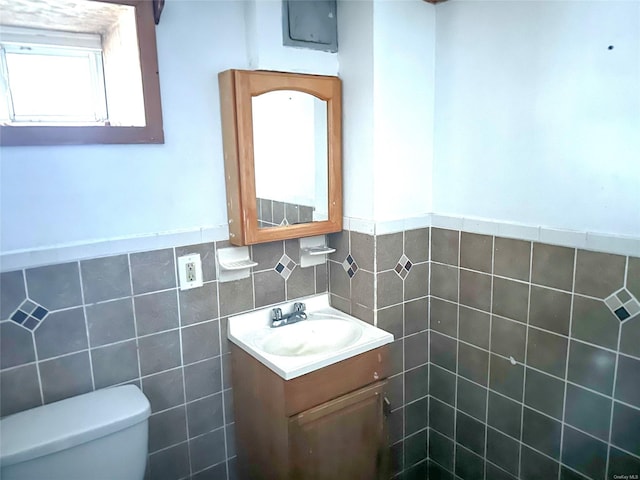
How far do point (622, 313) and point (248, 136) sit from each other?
4.28 ft

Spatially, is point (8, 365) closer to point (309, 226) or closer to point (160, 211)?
point (160, 211)

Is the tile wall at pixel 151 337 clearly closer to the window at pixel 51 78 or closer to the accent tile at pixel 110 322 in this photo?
the accent tile at pixel 110 322

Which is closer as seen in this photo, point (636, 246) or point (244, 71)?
point (636, 246)

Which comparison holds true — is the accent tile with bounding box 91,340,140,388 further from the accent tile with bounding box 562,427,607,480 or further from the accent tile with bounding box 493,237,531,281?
the accent tile with bounding box 562,427,607,480

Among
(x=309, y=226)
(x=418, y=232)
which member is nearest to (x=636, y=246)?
(x=418, y=232)

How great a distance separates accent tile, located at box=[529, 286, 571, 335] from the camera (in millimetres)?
1415

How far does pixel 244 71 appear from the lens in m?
1.48

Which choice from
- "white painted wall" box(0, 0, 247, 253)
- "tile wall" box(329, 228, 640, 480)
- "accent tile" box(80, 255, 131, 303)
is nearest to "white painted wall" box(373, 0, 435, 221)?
"tile wall" box(329, 228, 640, 480)

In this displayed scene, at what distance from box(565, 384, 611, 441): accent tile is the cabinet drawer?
0.62m

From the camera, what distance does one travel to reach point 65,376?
1.39 meters

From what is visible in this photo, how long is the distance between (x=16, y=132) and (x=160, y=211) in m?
0.46

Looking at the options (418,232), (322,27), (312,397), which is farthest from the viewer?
(418,232)

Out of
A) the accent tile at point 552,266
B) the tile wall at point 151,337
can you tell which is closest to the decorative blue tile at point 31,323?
the tile wall at point 151,337

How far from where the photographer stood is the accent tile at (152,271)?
1.47 meters
